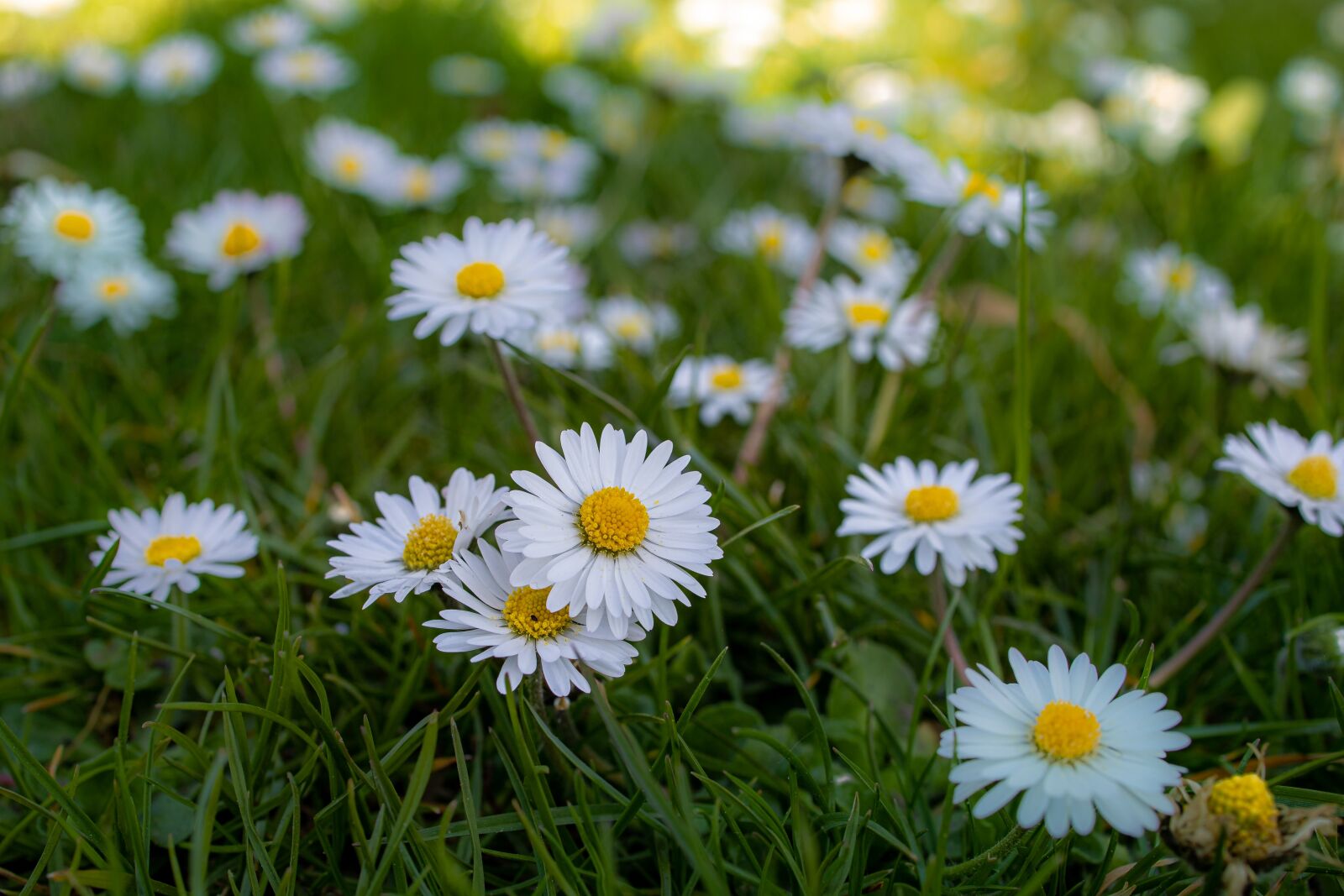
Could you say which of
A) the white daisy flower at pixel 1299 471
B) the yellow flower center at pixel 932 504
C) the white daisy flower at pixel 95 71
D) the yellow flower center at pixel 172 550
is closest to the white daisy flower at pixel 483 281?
the yellow flower center at pixel 172 550

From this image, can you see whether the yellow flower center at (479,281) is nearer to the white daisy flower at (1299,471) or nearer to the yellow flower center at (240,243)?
the yellow flower center at (240,243)

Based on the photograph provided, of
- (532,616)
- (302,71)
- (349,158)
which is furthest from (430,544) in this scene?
(302,71)

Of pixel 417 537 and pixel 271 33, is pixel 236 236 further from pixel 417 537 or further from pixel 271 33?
pixel 271 33

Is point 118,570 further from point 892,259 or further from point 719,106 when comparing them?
point 719,106

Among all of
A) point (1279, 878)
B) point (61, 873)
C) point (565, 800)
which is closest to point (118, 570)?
point (61, 873)

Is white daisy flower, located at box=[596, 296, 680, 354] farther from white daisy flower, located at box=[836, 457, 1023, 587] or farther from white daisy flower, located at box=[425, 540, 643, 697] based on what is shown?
white daisy flower, located at box=[425, 540, 643, 697]

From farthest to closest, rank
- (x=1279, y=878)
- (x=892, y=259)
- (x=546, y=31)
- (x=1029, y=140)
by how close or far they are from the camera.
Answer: (x=546, y=31), (x=1029, y=140), (x=892, y=259), (x=1279, y=878)
